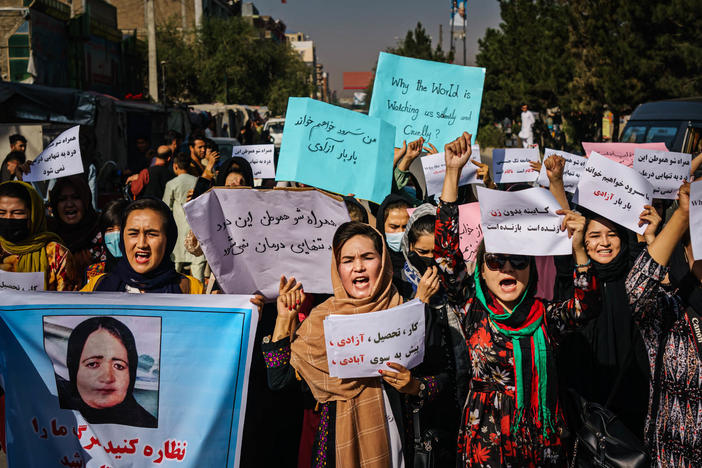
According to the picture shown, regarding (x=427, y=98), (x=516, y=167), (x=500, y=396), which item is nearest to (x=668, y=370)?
(x=500, y=396)

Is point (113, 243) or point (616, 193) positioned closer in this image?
point (616, 193)

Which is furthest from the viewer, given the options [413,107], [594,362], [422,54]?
[422,54]

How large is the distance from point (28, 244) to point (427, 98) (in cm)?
265

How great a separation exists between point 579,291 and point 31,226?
2.76m

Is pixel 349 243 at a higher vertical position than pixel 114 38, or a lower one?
lower

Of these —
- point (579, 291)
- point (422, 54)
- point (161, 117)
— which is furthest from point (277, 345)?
point (422, 54)

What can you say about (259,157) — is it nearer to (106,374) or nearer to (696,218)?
(106,374)

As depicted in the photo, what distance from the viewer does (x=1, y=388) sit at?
2893mm

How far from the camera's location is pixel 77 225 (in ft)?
14.0

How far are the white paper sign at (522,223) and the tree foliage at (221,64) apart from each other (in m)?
35.8

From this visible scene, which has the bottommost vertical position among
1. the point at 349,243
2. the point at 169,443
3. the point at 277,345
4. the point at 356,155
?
the point at 169,443

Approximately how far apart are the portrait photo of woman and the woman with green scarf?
955 millimetres

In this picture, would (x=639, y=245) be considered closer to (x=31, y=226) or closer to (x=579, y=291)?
(x=579, y=291)

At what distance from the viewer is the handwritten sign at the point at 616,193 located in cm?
321
